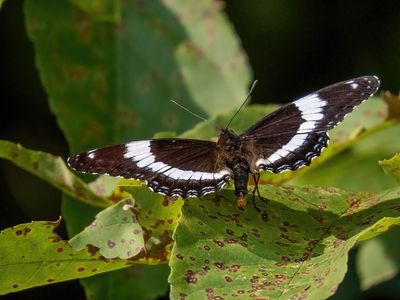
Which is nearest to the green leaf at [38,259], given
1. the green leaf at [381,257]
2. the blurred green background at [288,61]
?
the green leaf at [381,257]

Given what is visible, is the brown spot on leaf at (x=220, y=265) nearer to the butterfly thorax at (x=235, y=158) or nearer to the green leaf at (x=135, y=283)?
the butterfly thorax at (x=235, y=158)

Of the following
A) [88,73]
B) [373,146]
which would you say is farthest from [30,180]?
[373,146]

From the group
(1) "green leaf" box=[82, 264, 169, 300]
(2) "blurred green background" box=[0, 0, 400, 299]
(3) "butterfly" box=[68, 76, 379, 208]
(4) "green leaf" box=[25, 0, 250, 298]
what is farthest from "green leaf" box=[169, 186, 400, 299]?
(2) "blurred green background" box=[0, 0, 400, 299]

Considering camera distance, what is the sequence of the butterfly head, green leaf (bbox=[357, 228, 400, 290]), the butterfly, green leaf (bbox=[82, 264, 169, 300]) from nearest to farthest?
the butterfly < the butterfly head < green leaf (bbox=[82, 264, 169, 300]) < green leaf (bbox=[357, 228, 400, 290])

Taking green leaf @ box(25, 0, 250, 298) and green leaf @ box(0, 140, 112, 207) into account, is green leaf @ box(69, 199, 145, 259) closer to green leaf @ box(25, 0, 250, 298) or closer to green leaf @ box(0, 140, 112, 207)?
green leaf @ box(0, 140, 112, 207)

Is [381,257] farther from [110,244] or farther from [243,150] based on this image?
[110,244]

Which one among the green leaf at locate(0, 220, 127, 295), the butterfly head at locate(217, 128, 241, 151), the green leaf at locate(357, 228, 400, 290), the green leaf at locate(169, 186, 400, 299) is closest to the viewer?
the green leaf at locate(169, 186, 400, 299)

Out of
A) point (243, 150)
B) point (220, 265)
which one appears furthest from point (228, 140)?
point (220, 265)
